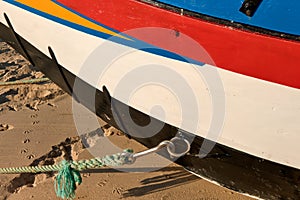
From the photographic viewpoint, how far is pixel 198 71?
1718mm

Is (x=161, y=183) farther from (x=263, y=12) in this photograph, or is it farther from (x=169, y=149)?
(x=263, y=12)

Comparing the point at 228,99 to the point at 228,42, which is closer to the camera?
the point at 228,42

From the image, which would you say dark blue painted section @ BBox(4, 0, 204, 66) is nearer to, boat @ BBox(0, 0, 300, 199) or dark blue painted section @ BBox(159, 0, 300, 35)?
boat @ BBox(0, 0, 300, 199)

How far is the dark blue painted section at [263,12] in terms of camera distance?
4.75ft

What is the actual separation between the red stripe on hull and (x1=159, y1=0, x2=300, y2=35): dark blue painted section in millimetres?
39

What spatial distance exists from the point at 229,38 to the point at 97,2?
0.57 meters

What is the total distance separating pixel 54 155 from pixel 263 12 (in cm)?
190

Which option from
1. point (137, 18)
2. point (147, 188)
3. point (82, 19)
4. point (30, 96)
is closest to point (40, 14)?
point (82, 19)

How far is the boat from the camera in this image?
1.54 meters

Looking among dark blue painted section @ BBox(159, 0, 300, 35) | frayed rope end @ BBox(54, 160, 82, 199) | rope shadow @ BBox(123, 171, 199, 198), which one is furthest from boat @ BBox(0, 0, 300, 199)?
frayed rope end @ BBox(54, 160, 82, 199)

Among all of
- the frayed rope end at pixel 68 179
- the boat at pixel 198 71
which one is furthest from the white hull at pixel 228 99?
the frayed rope end at pixel 68 179

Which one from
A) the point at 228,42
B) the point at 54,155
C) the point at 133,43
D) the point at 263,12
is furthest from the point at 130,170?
the point at 263,12

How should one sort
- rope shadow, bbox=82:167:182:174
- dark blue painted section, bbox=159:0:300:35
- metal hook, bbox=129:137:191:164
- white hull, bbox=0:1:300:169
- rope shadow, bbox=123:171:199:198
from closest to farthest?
1. dark blue painted section, bbox=159:0:300:35
2. white hull, bbox=0:1:300:169
3. metal hook, bbox=129:137:191:164
4. rope shadow, bbox=123:171:199:198
5. rope shadow, bbox=82:167:182:174

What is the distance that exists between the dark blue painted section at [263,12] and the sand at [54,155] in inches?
48.1
